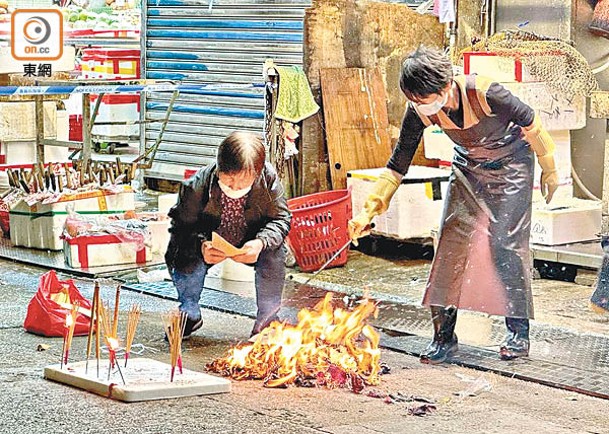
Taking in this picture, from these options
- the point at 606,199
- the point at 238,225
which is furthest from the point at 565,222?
the point at 238,225

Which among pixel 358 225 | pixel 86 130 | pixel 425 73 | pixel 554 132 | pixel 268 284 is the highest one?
pixel 425 73

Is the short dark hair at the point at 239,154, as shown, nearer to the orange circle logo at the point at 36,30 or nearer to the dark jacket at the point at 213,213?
the dark jacket at the point at 213,213

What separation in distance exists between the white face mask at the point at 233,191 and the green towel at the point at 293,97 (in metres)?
3.40

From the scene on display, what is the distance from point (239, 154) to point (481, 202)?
1478 millimetres

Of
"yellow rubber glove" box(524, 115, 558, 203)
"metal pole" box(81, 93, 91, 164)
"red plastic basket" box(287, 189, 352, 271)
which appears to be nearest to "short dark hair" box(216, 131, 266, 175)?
"yellow rubber glove" box(524, 115, 558, 203)

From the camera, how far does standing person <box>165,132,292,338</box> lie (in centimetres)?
752

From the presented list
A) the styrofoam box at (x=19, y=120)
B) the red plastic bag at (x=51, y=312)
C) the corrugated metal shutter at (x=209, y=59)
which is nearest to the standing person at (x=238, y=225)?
the red plastic bag at (x=51, y=312)

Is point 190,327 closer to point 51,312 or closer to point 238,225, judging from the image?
point 238,225

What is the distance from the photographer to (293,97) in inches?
431

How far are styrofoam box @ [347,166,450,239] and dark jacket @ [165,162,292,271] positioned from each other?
3008 millimetres

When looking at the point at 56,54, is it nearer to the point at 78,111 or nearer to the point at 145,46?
the point at 145,46

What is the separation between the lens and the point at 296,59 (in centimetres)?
1306

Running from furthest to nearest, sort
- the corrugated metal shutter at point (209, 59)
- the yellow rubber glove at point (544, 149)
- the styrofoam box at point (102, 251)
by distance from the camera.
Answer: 1. the corrugated metal shutter at point (209, 59)
2. the styrofoam box at point (102, 251)
3. the yellow rubber glove at point (544, 149)

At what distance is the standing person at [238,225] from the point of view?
7.52 meters
